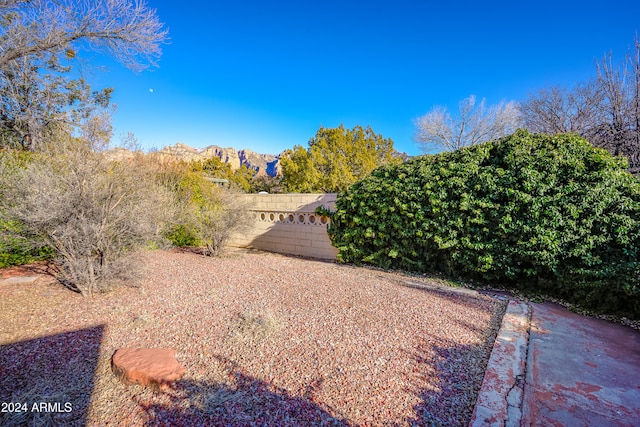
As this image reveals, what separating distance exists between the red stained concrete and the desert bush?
4.73 m

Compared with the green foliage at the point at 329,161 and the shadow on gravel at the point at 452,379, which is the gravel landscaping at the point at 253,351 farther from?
the green foliage at the point at 329,161

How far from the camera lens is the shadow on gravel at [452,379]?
1841 mm

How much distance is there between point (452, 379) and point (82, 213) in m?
4.52

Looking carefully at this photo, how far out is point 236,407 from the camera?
1.85 m

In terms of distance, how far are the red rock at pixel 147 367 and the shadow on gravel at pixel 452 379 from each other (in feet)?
5.74

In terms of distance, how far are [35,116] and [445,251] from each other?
39.1 ft

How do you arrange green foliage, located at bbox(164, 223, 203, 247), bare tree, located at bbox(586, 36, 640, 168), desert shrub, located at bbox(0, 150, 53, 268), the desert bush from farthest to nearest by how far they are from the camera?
bare tree, located at bbox(586, 36, 640, 168) < green foliage, located at bbox(164, 223, 203, 247) < desert shrub, located at bbox(0, 150, 53, 268) < the desert bush

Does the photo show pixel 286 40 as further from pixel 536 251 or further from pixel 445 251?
pixel 536 251

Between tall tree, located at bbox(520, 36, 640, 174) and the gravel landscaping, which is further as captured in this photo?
tall tree, located at bbox(520, 36, 640, 174)

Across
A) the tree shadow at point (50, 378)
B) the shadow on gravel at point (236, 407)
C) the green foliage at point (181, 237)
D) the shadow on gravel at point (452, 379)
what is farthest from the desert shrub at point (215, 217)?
the shadow on gravel at point (452, 379)

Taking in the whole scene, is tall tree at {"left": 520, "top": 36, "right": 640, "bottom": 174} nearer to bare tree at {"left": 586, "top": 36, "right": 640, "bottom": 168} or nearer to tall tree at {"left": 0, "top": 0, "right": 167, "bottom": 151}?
bare tree at {"left": 586, "top": 36, "right": 640, "bottom": 168}

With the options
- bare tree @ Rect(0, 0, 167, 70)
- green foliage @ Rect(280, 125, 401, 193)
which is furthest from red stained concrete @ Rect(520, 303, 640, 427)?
green foliage @ Rect(280, 125, 401, 193)

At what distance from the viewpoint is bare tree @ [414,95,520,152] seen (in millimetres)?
18297

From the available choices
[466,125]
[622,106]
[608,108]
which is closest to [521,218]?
[622,106]
